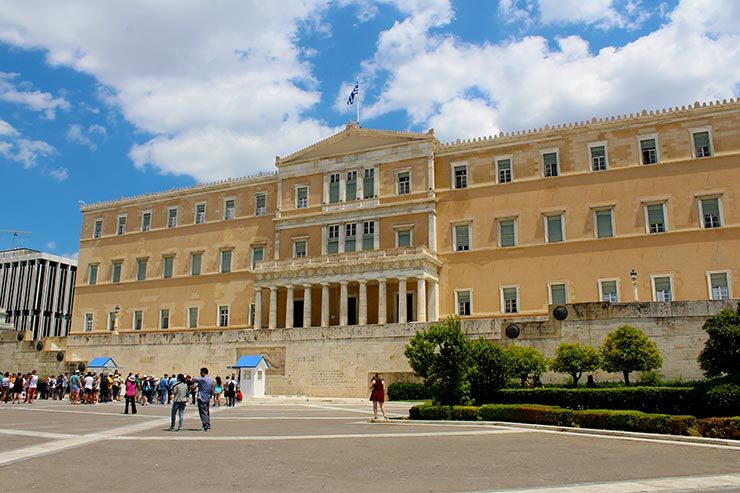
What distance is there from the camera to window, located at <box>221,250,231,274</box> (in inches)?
2066

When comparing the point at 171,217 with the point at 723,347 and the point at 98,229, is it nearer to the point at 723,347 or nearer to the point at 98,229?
the point at 98,229

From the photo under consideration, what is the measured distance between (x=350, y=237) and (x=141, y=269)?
20.6m

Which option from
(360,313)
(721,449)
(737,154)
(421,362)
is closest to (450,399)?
(421,362)

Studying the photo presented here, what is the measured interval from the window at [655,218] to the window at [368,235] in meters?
17.9

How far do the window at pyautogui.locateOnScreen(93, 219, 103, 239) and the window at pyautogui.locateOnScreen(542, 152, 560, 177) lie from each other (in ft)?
130

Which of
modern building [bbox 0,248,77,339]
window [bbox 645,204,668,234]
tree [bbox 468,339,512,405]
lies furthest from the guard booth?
modern building [bbox 0,248,77,339]

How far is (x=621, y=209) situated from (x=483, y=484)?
3362 cm

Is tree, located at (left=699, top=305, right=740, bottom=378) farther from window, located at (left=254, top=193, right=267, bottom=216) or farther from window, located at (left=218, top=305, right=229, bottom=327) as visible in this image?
window, located at (left=218, top=305, right=229, bottom=327)

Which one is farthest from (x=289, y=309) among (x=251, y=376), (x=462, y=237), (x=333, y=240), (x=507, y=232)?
(x=507, y=232)

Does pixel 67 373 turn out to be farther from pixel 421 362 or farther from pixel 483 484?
pixel 483 484

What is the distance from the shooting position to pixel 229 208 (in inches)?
2121

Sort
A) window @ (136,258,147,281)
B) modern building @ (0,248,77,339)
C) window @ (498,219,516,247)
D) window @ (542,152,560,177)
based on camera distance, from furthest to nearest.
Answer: modern building @ (0,248,77,339)
window @ (136,258,147,281)
window @ (498,219,516,247)
window @ (542,152,560,177)

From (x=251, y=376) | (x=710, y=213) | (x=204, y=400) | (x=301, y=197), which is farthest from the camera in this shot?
(x=301, y=197)

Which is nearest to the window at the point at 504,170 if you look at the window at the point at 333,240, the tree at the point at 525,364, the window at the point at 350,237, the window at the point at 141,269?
the window at the point at 350,237
